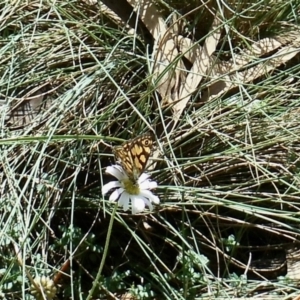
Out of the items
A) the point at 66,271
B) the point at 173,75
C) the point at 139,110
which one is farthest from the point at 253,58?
the point at 66,271

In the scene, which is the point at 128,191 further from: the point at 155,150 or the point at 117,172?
the point at 155,150

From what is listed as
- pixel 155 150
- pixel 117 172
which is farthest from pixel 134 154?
pixel 155 150

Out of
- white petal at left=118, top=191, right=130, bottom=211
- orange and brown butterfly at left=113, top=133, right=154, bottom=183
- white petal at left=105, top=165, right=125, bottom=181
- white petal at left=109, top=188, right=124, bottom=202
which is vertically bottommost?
white petal at left=118, top=191, right=130, bottom=211

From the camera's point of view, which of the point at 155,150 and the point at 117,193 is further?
the point at 155,150

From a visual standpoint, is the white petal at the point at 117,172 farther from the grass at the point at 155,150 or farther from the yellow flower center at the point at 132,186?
the grass at the point at 155,150

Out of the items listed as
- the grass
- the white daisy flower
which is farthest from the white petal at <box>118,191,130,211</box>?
the grass

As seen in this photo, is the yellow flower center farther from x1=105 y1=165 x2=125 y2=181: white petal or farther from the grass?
the grass

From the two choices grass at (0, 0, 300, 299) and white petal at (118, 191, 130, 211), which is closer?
white petal at (118, 191, 130, 211)
